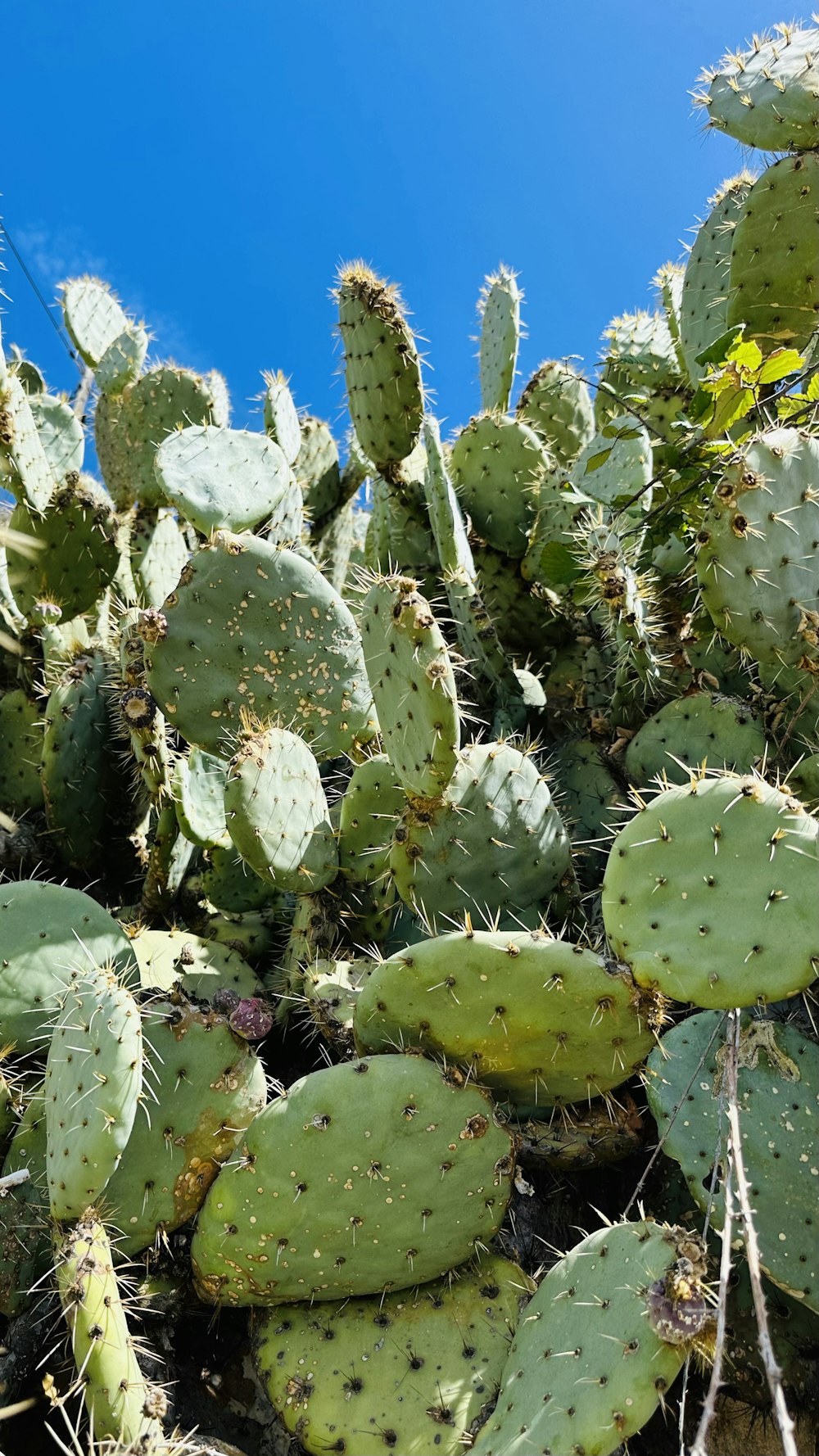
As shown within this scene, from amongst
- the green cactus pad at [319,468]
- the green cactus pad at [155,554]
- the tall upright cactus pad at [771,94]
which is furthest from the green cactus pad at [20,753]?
the tall upright cactus pad at [771,94]

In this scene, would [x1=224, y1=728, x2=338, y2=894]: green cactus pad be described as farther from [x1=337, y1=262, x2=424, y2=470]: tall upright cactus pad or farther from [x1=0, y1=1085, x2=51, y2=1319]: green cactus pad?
[x1=337, y1=262, x2=424, y2=470]: tall upright cactus pad

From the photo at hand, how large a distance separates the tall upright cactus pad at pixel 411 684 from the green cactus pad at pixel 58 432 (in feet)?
6.29

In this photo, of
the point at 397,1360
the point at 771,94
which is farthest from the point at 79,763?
the point at 771,94

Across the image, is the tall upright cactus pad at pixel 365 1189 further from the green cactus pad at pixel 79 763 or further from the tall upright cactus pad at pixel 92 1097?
the green cactus pad at pixel 79 763

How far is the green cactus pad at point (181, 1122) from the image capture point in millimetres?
1686

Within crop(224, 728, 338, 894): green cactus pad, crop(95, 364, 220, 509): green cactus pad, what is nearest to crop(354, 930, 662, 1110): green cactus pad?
crop(224, 728, 338, 894): green cactus pad

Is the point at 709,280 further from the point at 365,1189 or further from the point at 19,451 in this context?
the point at 365,1189

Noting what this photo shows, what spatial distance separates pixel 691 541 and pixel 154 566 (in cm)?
152

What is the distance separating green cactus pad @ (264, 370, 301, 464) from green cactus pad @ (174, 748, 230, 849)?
1.08 meters

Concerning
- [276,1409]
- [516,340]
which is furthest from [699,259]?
[276,1409]

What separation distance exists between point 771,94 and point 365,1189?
101 inches

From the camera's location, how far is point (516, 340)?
324 centimetres

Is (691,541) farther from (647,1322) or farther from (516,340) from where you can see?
(647,1322)

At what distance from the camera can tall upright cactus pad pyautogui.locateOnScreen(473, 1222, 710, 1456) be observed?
1281 mm
